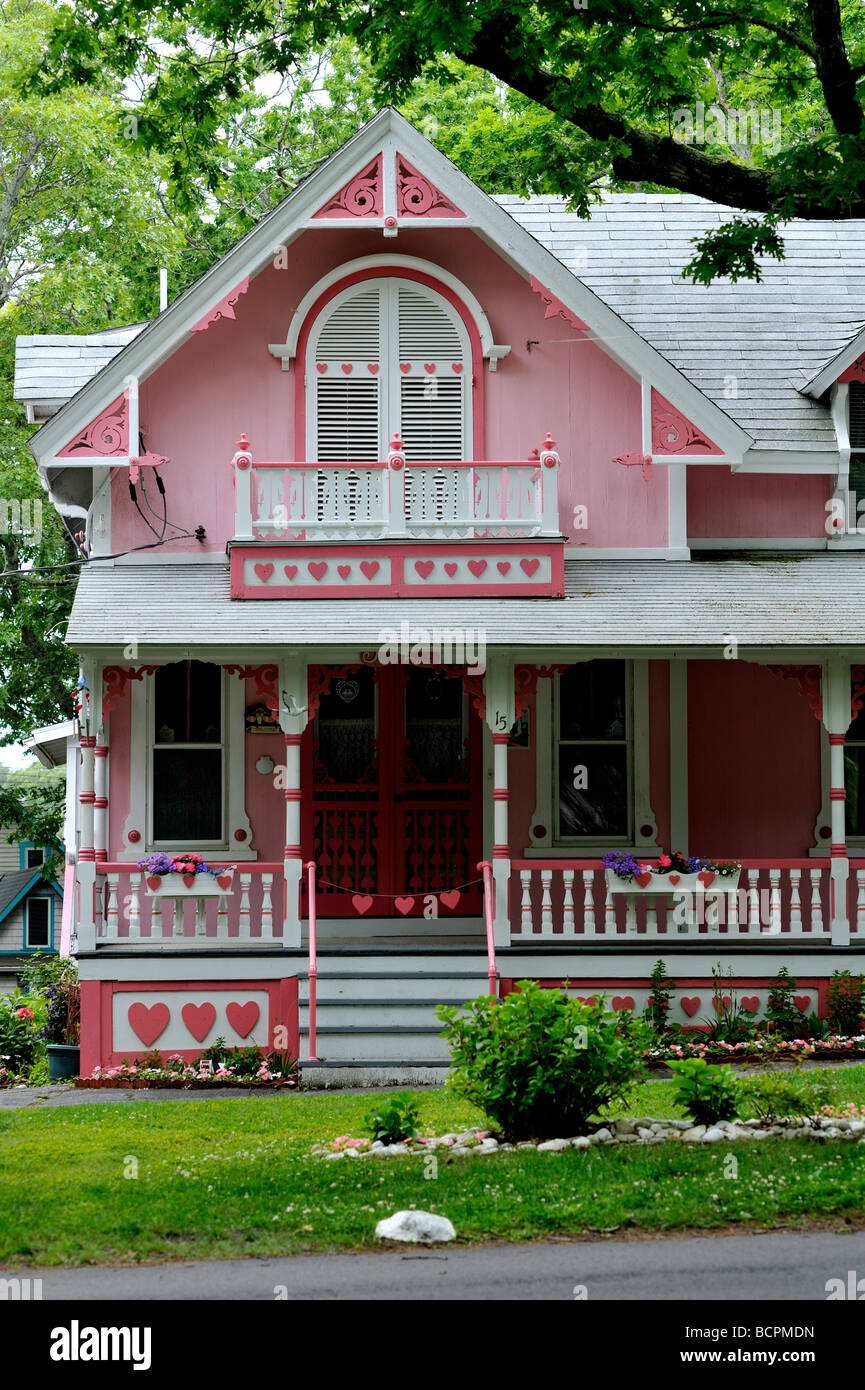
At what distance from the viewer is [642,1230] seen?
24.2 feet

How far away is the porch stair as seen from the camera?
12.3 metres

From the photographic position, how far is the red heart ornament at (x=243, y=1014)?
43.2 feet

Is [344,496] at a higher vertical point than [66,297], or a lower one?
lower

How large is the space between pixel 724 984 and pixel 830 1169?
5.18 meters

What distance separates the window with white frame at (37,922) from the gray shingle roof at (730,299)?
81.3 feet

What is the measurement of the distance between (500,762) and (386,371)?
4317 mm

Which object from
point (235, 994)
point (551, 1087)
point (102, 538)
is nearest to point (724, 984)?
point (235, 994)

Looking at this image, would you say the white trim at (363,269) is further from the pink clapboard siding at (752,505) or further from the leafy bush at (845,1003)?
the leafy bush at (845,1003)

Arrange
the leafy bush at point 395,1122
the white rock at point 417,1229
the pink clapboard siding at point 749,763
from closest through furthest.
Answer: the white rock at point 417,1229
the leafy bush at point 395,1122
the pink clapboard siding at point 749,763

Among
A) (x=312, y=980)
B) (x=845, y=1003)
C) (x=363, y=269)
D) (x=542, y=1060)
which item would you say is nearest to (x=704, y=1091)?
(x=542, y=1060)

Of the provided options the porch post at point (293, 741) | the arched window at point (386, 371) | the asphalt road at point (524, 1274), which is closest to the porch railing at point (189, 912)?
the porch post at point (293, 741)

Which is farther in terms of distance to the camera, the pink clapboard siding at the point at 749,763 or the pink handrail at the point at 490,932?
the pink clapboard siding at the point at 749,763
